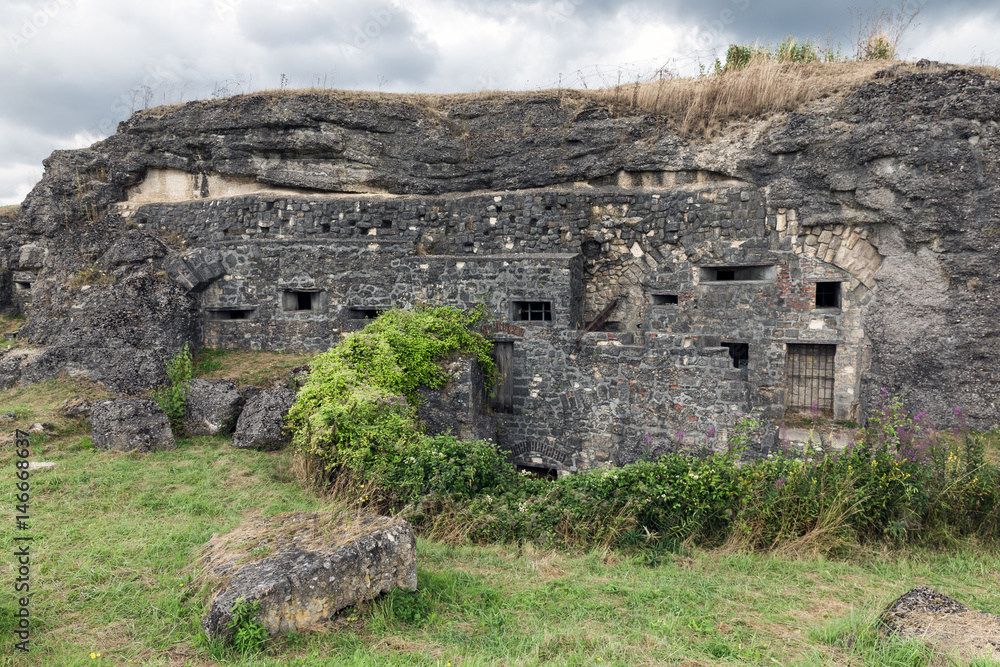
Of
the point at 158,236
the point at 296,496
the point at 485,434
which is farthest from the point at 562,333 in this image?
the point at 158,236

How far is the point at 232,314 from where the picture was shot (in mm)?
11812

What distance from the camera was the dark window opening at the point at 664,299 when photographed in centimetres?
1063

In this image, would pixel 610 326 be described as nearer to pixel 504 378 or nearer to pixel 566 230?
pixel 566 230

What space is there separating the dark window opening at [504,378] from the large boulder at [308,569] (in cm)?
588

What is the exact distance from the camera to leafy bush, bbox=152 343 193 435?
8.73 metres

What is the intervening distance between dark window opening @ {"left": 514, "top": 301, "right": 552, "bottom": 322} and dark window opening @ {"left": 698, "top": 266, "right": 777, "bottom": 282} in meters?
2.92

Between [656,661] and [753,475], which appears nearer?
[656,661]

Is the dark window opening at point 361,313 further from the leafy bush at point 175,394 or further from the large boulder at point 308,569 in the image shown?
the large boulder at point 308,569

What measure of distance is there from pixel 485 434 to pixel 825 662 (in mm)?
6602

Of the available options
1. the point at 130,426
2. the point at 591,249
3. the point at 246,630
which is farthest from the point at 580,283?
the point at 246,630

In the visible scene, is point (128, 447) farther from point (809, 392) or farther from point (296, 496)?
point (809, 392)

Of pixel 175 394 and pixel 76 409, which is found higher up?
pixel 175 394

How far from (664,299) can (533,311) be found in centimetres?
258

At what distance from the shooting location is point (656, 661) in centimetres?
360
